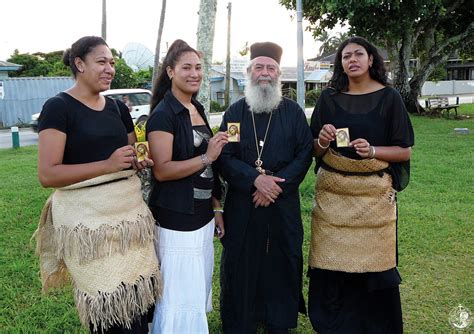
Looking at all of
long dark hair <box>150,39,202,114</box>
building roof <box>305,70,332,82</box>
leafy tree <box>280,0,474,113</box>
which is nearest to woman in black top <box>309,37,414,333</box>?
long dark hair <box>150,39,202,114</box>

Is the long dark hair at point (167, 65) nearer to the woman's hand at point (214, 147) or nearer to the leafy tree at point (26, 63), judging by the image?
the woman's hand at point (214, 147)

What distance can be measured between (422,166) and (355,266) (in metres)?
6.23

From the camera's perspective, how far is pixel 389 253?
3027 millimetres

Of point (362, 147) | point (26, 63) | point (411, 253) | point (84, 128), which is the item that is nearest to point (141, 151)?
point (84, 128)

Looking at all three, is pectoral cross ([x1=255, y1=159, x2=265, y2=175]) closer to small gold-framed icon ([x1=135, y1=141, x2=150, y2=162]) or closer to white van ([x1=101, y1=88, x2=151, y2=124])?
small gold-framed icon ([x1=135, y1=141, x2=150, y2=162])

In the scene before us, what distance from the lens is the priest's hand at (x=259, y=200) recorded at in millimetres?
2963

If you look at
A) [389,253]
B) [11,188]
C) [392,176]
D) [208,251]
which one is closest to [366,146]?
[392,176]

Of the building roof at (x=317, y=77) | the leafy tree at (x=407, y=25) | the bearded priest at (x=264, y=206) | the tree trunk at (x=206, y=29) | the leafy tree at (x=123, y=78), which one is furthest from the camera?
the building roof at (x=317, y=77)

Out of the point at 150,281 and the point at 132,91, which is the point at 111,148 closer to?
the point at 150,281

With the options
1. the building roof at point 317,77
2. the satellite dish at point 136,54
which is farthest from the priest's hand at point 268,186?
the building roof at point 317,77

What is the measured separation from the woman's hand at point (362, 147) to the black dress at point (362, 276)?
166 mm

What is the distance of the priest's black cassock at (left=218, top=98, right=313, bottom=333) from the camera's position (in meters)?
3.05

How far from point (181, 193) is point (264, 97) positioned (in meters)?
0.92

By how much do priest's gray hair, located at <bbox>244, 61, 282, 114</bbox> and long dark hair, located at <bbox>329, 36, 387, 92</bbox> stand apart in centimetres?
39
